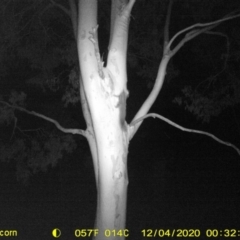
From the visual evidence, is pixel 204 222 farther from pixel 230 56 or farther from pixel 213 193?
pixel 230 56

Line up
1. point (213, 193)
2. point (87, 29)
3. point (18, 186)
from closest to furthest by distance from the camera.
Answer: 1. point (87, 29)
2. point (18, 186)
3. point (213, 193)

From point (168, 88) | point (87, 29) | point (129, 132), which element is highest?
point (168, 88)

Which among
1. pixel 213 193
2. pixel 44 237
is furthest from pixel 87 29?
pixel 213 193

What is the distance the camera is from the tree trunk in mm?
8445

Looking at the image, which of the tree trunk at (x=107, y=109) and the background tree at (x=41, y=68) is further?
the background tree at (x=41, y=68)

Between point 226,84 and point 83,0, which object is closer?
point 83,0

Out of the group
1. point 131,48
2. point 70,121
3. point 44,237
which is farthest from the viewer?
point 70,121

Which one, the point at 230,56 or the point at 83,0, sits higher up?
the point at 230,56

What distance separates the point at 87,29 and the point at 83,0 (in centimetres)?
46

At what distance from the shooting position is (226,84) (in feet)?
43.9

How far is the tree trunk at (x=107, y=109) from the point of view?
8445 mm

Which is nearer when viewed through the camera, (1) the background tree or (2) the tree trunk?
(2) the tree trunk

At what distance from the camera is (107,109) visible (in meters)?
8.55

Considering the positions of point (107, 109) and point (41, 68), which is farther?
point (41, 68)
